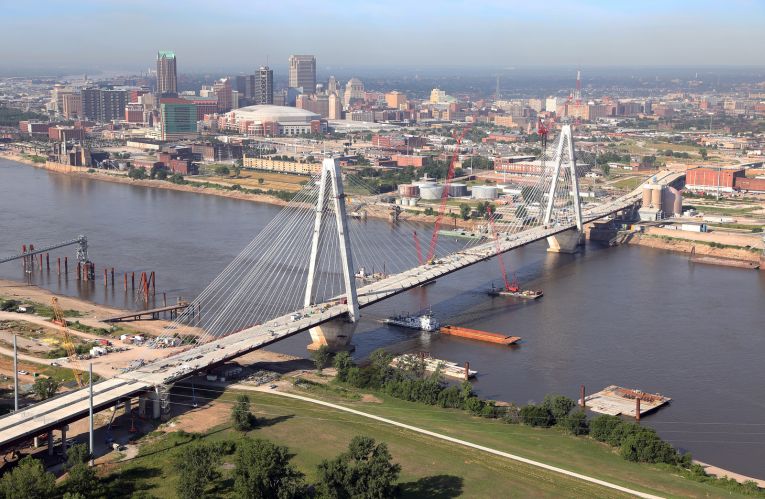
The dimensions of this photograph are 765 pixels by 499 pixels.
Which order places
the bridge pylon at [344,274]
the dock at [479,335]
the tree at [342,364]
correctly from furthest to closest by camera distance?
1. the dock at [479,335]
2. the bridge pylon at [344,274]
3. the tree at [342,364]

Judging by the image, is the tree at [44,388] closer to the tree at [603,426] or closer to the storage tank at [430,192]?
the tree at [603,426]

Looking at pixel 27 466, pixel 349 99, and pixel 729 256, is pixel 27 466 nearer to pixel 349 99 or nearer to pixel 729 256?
pixel 729 256

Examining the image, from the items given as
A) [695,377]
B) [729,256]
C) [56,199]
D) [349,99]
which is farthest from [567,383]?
[349,99]

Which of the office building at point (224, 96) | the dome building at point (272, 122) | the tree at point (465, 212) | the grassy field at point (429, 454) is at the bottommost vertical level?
the grassy field at point (429, 454)

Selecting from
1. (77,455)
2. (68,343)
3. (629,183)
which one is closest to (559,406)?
(77,455)

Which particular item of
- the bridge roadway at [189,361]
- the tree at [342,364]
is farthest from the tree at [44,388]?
the tree at [342,364]
